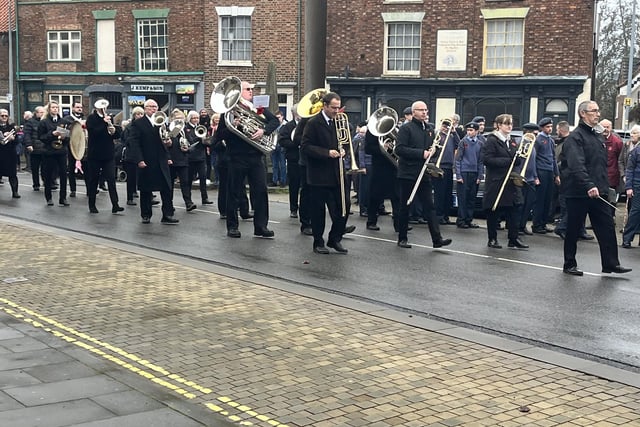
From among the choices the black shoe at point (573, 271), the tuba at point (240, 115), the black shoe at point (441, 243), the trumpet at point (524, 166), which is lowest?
the black shoe at point (573, 271)

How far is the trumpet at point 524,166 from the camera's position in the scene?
1231 centimetres

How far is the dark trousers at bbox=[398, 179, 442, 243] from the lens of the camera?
11758 millimetres

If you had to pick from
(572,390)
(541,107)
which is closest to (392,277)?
(572,390)

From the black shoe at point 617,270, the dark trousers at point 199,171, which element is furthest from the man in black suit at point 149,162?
the black shoe at point 617,270

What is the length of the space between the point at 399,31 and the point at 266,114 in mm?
20174

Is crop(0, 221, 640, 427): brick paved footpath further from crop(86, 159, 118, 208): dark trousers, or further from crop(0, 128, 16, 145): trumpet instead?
crop(0, 128, 16, 145): trumpet

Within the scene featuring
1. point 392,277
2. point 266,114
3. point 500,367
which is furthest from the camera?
point 266,114

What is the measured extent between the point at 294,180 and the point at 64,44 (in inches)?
1038

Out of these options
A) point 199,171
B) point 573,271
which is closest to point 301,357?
point 573,271

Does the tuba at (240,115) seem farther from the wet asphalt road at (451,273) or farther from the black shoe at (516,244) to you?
the black shoe at (516,244)

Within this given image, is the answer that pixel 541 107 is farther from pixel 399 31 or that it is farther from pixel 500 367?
pixel 500 367

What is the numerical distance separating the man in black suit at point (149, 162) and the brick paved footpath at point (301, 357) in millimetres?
5004

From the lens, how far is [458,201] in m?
15.0

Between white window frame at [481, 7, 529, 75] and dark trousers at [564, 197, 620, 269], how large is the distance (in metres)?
21.2
